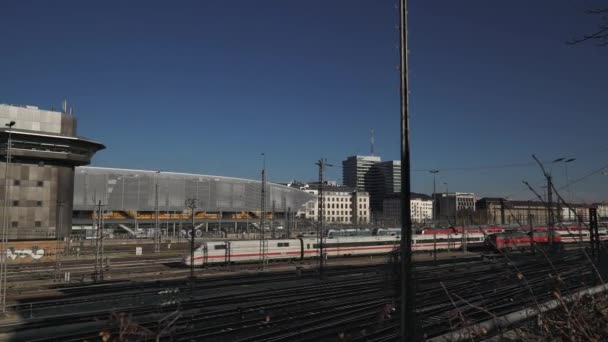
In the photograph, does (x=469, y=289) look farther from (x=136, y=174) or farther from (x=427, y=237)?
(x=136, y=174)

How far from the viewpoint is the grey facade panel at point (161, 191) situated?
4341 inches

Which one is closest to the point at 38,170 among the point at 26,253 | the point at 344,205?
the point at 26,253

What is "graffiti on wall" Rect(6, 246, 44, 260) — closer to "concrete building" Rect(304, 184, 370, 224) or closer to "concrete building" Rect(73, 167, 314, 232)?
"concrete building" Rect(73, 167, 314, 232)

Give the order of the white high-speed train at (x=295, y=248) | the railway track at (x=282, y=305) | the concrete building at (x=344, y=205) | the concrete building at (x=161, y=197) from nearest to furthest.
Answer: the railway track at (x=282, y=305) < the white high-speed train at (x=295, y=248) < the concrete building at (x=161, y=197) < the concrete building at (x=344, y=205)

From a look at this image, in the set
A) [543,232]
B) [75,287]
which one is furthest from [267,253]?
[543,232]

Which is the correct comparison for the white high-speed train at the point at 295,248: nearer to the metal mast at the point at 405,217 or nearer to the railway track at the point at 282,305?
the railway track at the point at 282,305

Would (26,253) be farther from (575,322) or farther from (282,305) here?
(575,322)

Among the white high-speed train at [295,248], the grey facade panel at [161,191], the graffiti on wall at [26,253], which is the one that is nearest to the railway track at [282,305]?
the white high-speed train at [295,248]

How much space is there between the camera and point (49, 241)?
181 ft

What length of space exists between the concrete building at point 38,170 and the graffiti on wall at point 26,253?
7.87ft

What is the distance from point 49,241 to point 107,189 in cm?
5952

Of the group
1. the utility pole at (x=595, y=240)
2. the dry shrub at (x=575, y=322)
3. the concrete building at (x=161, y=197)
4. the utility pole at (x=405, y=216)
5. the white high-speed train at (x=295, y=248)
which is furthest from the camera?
the concrete building at (x=161, y=197)

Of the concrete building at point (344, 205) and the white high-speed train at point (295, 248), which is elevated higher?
the concrete building at point (344, 205)

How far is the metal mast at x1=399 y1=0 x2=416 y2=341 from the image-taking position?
7086 millimetres
